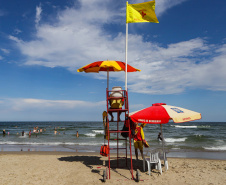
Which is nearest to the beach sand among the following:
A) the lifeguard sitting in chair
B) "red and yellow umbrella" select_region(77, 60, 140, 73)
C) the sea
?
the sea

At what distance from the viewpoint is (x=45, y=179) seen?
23.3 ft

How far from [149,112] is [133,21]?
3666mm

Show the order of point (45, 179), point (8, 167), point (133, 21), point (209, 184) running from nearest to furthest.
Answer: point (209, 184) < point (45, 179) < point (133, 21) < point (8, 167)

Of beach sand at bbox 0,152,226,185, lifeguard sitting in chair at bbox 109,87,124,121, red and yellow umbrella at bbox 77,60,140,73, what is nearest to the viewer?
beach sand at bbox 0,152,226,185

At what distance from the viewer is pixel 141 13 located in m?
7.66

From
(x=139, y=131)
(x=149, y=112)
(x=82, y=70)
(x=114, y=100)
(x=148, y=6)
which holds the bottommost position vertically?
(x=139, y=131)

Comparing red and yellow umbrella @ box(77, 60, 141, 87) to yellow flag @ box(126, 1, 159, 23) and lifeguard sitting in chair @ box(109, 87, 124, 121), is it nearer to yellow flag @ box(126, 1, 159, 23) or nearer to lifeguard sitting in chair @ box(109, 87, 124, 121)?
lifeguard sitting in chair @ box(109, 87, 124, 121)

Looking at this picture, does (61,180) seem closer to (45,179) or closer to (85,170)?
(45,179)

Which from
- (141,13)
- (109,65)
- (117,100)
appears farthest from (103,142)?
(141,13)

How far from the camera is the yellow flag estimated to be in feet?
24.7

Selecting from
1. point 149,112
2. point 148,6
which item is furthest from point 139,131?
point 148,6

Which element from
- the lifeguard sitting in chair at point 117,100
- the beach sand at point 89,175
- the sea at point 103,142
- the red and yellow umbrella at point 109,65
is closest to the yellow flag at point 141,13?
the red and yellow umbrella at point 109,65

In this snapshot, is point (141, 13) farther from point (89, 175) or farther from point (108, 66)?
point (89, 175)

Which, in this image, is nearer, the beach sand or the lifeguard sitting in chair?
the beach sand
